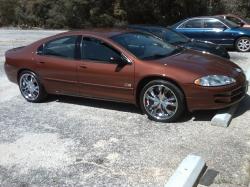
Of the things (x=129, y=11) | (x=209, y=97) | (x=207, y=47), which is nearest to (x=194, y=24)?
(x=207, y=47)

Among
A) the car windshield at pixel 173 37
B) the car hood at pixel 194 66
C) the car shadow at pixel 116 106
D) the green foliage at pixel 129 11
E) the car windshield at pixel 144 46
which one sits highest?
the car windshield at pixel 144 46

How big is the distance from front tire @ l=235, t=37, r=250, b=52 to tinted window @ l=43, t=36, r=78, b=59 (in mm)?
8520

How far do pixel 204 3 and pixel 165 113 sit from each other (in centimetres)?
2555

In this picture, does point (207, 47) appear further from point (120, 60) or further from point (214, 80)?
point (214, 80)

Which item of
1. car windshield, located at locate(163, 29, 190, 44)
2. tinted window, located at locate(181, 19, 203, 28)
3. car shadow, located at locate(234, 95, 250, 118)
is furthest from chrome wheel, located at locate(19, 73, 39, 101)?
tinted window, located at locate(181, 19, 203, 28)

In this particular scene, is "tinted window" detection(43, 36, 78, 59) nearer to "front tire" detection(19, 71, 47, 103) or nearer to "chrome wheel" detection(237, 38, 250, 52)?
"front tire" detection(19, 71, 47, 103)

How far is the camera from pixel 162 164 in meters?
5.61

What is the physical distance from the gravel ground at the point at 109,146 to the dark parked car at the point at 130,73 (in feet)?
1.14

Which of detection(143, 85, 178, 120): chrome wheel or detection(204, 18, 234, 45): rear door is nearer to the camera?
detection(143, 85, 178, 120): chrome wheel

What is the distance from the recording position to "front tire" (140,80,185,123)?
276 inches

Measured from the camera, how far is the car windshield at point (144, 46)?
24.8 ft

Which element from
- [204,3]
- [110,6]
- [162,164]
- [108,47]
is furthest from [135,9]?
[162,164]

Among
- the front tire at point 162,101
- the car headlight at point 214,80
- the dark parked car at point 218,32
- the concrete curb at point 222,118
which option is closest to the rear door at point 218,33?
the dark parked car at point 218,32

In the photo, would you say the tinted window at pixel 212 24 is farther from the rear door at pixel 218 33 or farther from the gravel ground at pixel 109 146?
the gravel ground at pixel 109 146
